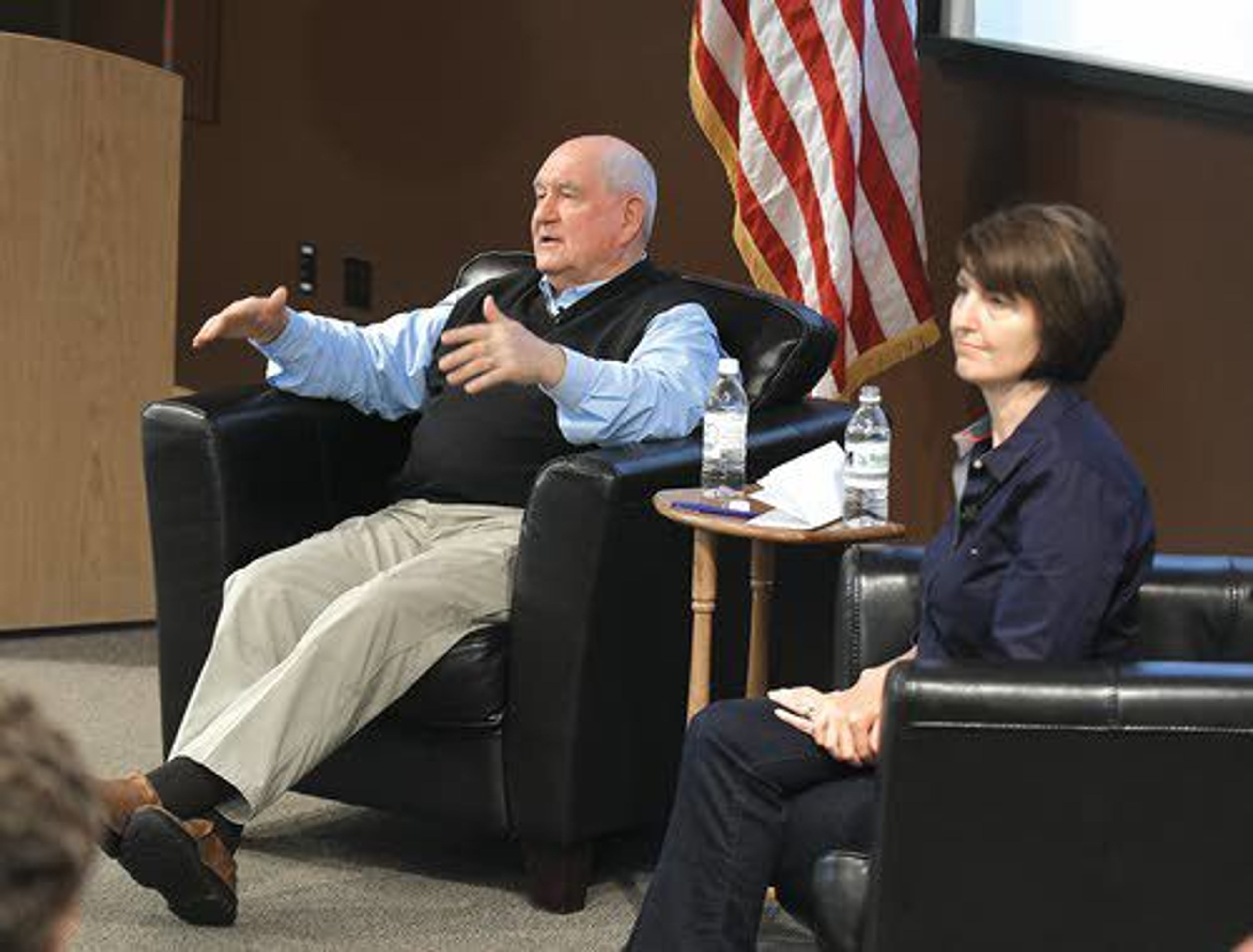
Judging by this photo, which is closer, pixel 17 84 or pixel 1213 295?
pixel 1213 295

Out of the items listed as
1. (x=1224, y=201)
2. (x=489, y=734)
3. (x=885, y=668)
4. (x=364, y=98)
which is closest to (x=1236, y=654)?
(x=885, y=668)

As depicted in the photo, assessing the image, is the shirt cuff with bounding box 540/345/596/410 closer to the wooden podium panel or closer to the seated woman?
the seated woman

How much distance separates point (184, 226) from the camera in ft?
23.2

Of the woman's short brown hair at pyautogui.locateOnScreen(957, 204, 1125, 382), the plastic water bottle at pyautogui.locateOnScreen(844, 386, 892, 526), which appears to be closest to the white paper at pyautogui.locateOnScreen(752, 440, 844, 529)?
the plastic water bottle at pyautogui.locateOnScreen(844, 386, 892, 526)

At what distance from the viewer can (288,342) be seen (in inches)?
154

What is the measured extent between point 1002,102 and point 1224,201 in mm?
597

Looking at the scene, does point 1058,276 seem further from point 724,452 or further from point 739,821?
point 724,452

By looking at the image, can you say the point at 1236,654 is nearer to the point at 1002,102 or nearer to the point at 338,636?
the point at 338,636

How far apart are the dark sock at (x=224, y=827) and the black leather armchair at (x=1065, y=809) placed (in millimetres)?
1171

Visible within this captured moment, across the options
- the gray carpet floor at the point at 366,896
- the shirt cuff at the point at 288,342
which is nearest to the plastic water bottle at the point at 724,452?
the gray carpet floor at the point at 366,896

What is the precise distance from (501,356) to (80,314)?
161 cm

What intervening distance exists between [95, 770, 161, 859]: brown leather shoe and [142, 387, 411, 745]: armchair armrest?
450mm

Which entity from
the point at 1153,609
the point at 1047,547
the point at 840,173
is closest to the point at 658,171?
the point at 840,173

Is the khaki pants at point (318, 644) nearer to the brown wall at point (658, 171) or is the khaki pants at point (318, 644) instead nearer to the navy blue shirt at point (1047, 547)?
the navy blue shirt at point (1047, 547)
